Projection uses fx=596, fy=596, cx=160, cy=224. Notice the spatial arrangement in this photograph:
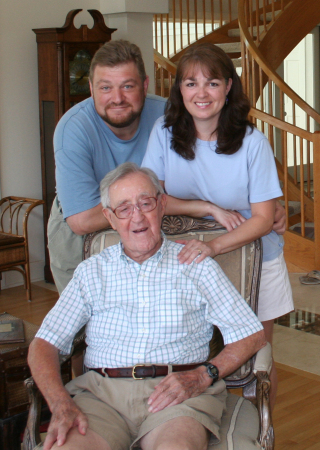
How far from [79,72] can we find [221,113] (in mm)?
3099

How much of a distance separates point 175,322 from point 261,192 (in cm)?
51

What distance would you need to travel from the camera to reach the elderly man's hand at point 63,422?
1544mm

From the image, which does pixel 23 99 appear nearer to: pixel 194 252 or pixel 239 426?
pixel 194 252

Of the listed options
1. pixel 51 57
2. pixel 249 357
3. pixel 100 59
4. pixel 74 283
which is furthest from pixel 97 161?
pixel 51 57

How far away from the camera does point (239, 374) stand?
1.95 m

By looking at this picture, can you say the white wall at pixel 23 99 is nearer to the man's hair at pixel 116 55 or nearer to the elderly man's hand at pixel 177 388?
the man's hair at pixel 116 55

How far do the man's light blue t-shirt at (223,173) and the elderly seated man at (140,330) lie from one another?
0.17 m

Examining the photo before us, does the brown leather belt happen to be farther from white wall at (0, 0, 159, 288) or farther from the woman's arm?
white wall at (0, 0, 159, 288)

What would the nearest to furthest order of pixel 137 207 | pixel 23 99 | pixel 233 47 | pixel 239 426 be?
pixel 239 426, pixel 137 207, pixel 23 99, pixel 233 47

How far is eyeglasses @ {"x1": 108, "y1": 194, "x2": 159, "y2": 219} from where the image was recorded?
1.80 meters

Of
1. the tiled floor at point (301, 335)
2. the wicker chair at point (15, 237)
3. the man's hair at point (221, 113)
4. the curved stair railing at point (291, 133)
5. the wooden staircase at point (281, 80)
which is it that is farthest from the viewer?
the wooden staircase at point (281, 80)

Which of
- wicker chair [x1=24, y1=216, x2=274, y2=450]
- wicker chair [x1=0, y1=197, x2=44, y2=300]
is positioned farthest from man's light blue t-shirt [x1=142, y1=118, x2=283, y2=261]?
wicker chair [x1=0, y1=197, x2=44, y2=300]

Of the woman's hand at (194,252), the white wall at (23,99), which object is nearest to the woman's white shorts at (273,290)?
the woman's hand at (194,252)

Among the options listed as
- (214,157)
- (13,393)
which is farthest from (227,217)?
(13,393)
